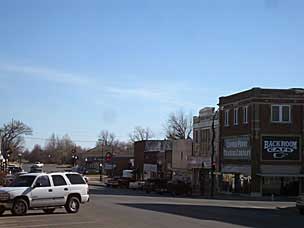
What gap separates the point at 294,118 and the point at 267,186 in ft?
25.0

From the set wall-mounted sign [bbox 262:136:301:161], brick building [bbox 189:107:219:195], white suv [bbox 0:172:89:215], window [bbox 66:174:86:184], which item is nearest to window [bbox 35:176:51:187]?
white suv [bbox 0:172:89:215]

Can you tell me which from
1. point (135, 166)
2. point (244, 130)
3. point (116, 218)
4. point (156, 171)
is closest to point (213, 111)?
point (244, 130)

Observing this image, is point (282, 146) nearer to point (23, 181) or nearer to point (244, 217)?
point (244, 217)

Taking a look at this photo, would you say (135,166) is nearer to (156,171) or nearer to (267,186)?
(156,171)

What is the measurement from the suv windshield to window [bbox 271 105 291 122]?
4076cm

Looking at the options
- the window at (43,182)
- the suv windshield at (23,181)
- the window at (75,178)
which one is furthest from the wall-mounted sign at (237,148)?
the suv windshield at (23,181)

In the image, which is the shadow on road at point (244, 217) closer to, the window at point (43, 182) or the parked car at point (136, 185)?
the window at point (43, 182)

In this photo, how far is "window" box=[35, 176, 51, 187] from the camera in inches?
1117

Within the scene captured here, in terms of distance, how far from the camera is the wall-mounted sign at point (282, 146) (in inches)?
2549

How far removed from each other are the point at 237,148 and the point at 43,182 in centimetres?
4213

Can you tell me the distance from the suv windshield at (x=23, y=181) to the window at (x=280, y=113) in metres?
40.8

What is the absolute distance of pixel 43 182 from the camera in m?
28.6

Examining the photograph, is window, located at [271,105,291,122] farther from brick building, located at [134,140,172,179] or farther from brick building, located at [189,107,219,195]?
brick building, located at [134,140,172,179]

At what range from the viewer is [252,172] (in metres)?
64.1
